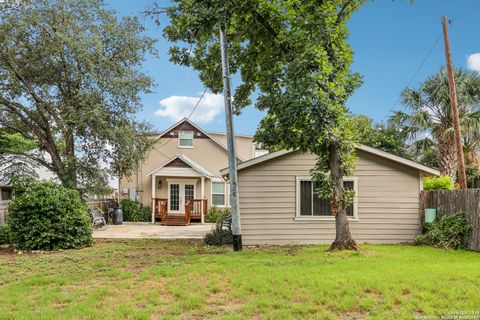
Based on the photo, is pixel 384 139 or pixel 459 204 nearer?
pixel 459 204

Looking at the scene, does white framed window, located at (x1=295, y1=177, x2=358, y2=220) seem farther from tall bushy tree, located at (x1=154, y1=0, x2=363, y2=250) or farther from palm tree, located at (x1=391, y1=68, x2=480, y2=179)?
palm tree, located at (x1=391, y1=68, x2=480, y2=179)

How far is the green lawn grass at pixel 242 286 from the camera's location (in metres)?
4.60

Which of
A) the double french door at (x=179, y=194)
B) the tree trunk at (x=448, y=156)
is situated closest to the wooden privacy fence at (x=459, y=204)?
the tree trunk at (x=448, y=156)

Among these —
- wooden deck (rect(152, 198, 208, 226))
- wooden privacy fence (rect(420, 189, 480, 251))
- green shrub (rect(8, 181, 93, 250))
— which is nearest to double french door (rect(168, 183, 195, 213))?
wooden deck (rect(152, 198, 208, 226))

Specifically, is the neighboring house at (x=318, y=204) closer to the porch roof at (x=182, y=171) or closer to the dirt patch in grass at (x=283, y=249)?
the dirt patch in grass at (x=283, y=249)

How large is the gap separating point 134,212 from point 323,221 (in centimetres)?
1178

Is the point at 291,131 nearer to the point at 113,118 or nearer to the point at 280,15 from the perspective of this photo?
the point at 280,15

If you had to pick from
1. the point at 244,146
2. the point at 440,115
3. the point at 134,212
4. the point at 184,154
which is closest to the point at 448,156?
the point at 440,115

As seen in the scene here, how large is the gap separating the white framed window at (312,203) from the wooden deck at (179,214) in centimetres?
840

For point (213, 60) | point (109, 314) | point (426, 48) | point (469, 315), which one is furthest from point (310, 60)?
point (426, 48)

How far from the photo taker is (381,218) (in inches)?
429

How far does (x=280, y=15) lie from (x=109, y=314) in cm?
743

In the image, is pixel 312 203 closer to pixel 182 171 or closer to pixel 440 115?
pixel 440 115

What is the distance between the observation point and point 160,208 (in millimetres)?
18875
